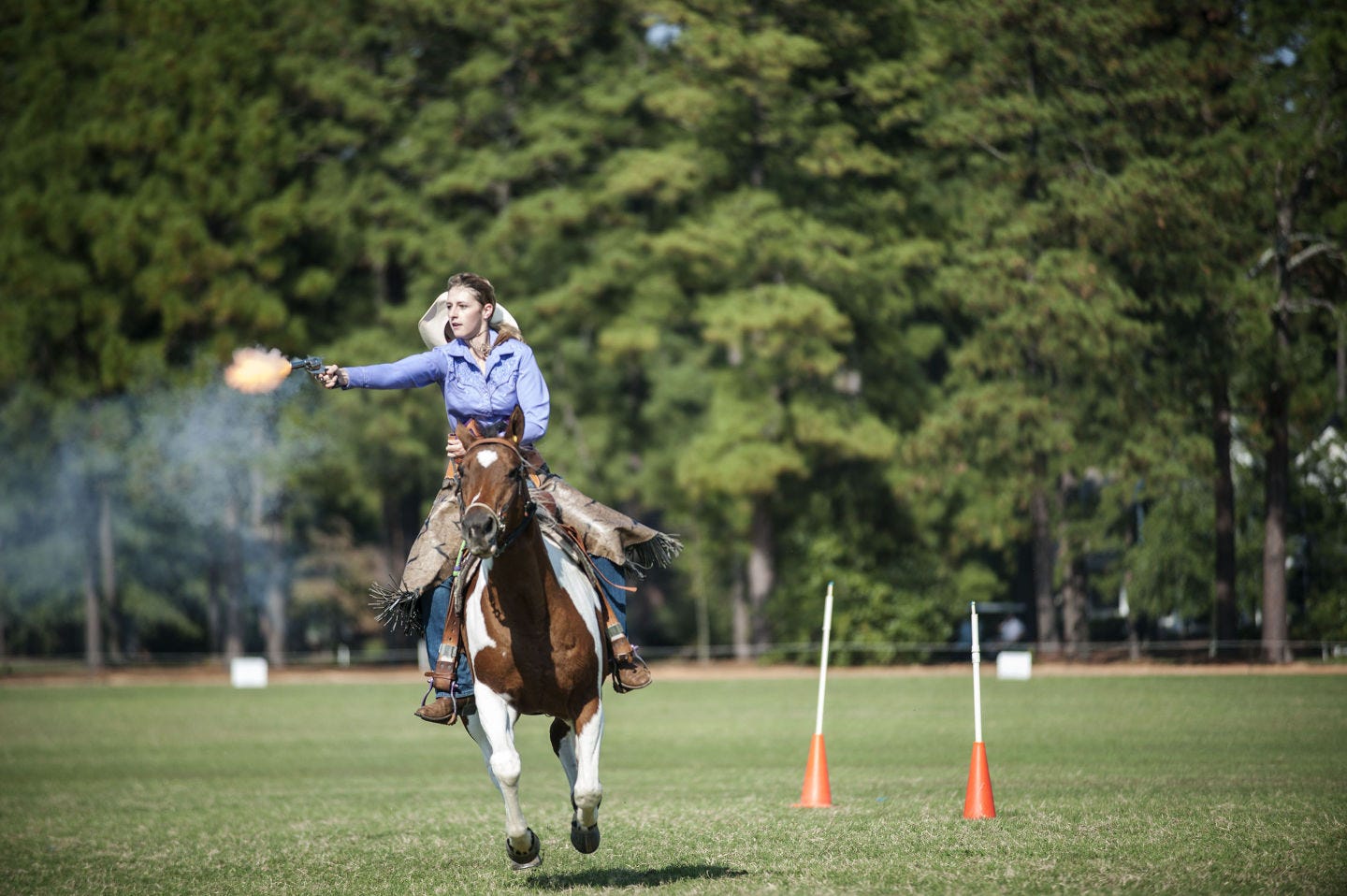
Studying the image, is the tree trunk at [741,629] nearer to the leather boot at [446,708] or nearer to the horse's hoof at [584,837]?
the leather boot at [446,708]

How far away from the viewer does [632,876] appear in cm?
1111

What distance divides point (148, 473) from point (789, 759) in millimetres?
37762

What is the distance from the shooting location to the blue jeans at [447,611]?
11.0 meters

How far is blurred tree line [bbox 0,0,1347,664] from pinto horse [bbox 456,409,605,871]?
110ft

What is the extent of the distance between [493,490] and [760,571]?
136 ft

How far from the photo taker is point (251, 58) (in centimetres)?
5375

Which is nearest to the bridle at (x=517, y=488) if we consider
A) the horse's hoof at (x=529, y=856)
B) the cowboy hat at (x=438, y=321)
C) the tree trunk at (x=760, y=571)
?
the cowboy hat at (x=438, y=321)

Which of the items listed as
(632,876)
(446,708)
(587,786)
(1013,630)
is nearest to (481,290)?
(446,708)

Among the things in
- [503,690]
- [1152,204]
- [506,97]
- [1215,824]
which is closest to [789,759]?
[1215,824]

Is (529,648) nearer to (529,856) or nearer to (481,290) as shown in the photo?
(529,856)

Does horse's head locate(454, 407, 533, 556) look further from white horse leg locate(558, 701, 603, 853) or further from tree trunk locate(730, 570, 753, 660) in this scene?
tree trunk locate(730, 570, 753, 660)

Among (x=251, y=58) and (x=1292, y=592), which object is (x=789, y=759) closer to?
(x=1292, y=592)

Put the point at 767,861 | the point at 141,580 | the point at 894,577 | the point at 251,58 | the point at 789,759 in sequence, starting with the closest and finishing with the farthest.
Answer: the point at 767,861 → the point at 789,759 → the point at 894,577 → the point at 251,58 → the point at 141,580

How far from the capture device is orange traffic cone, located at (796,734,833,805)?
50.2ft
